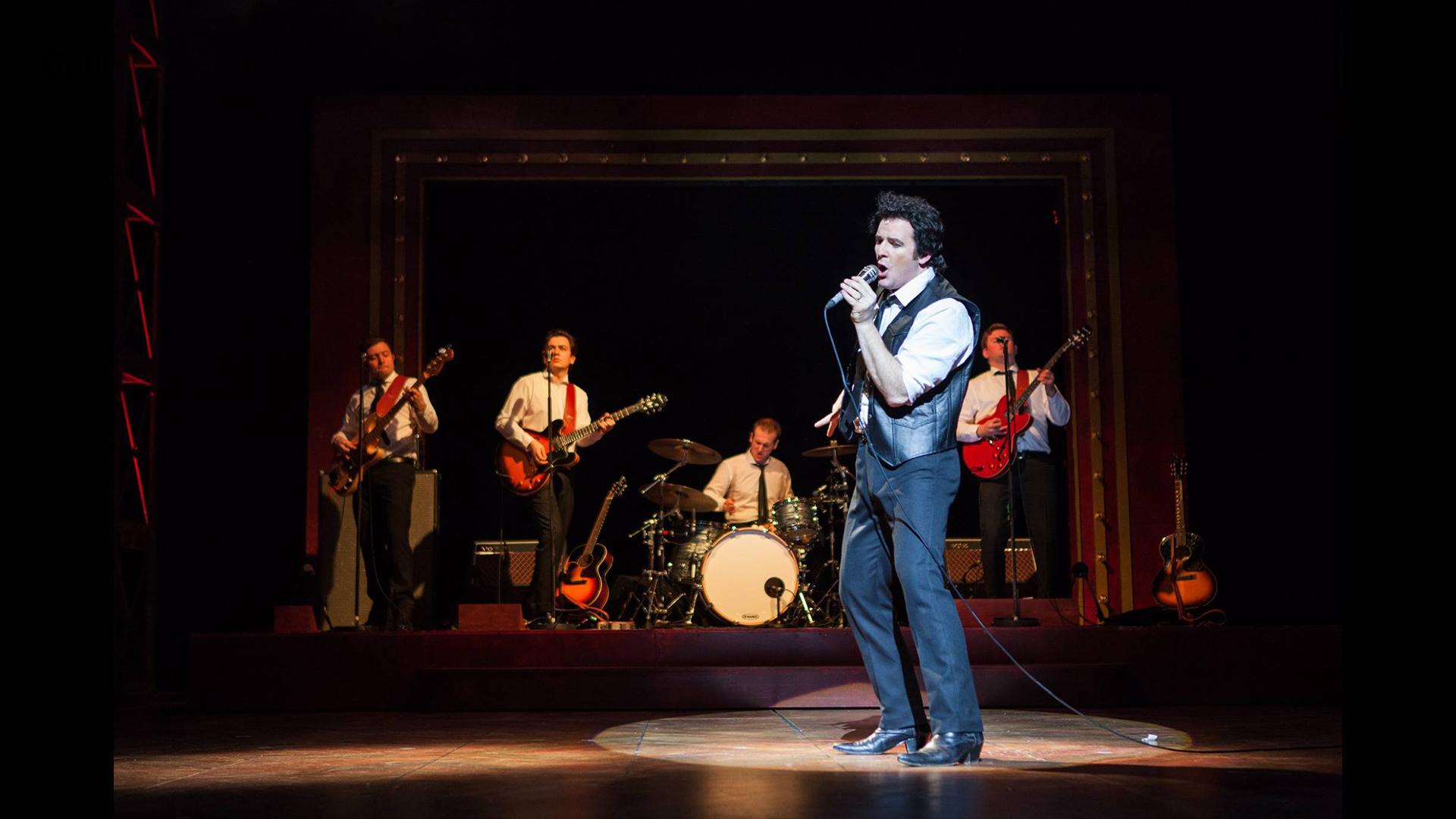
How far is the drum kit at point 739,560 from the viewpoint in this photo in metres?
7.32

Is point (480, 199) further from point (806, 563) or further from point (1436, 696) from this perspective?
point (1436, 696)

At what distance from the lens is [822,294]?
9.31 metres

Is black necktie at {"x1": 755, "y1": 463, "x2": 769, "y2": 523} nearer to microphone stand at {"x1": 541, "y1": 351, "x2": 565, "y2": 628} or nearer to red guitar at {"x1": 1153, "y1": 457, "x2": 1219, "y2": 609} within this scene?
microphone stand at {"x1": 541, "y1": 351, "x2": 565, "y2": 628}

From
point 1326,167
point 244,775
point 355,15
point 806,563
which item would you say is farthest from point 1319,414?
point 244,775

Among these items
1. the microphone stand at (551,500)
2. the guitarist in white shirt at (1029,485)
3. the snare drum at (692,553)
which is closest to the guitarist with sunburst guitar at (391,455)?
the microphone stand at (551,500)

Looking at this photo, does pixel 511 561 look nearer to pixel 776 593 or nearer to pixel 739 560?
pixel 739 560

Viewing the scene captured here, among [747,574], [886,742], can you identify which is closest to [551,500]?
[747,574]

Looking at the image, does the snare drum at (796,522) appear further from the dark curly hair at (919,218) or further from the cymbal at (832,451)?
the dark curly hair at (919,218)

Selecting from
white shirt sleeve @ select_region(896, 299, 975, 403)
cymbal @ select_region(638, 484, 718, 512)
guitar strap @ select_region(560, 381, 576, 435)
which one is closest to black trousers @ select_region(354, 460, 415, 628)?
guitar strap @ select_region(560, 381, 576, 435)

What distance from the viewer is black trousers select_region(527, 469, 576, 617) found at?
7633 mm

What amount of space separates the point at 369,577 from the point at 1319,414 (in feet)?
18.8

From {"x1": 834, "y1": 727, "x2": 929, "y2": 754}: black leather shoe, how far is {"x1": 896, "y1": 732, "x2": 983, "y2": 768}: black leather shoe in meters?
0.14

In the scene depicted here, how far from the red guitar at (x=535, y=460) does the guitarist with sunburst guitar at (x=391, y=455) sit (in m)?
0.68

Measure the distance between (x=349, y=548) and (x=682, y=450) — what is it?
6.57 feet
